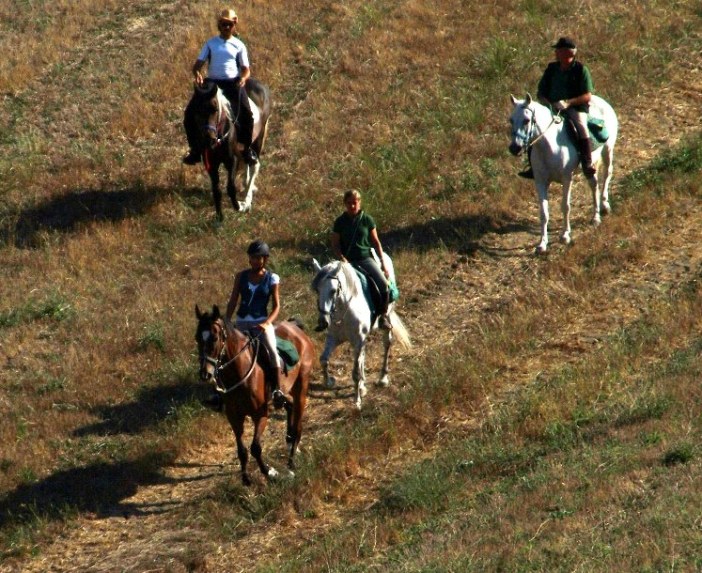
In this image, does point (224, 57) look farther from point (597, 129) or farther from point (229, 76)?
point (597, 129)

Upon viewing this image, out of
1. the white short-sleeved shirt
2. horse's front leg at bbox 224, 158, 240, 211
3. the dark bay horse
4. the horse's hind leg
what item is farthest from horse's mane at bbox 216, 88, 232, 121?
the horse's hind leg

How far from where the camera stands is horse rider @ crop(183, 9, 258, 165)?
22.7 meters

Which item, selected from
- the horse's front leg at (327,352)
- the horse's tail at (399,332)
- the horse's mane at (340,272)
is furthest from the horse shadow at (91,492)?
the horse's tail at (399,332)

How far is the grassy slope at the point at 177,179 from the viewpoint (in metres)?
17.4

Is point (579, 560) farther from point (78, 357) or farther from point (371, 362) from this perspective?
point (78, 357)

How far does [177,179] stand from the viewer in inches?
977

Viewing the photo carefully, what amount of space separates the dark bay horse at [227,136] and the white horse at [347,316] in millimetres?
6263

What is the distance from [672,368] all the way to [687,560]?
18.4 feet

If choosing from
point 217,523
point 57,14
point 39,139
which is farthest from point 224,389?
point 57,14

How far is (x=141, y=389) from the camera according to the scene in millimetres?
18031

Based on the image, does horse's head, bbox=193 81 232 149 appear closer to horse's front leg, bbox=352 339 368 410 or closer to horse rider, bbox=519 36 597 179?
horse rider, bbox=519 36 597 179

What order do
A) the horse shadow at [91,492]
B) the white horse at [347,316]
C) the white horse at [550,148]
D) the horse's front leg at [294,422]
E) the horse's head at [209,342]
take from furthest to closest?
the white horse at [550,148]
the white horse at [347,316]
the horse's front leg at [294,422]
the horse shadow at [91,492]
the horse's head at [209,342]

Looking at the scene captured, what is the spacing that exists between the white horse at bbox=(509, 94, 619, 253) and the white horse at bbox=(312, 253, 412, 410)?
4166mm

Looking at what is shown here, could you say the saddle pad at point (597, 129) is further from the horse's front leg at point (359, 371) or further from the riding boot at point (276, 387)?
the riding boot at point (276, 387)
